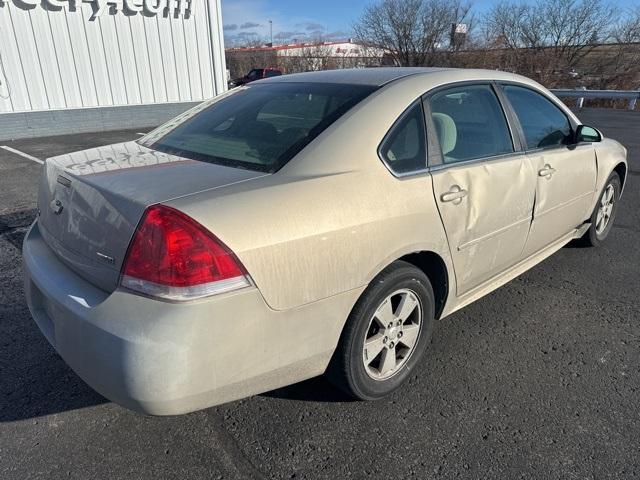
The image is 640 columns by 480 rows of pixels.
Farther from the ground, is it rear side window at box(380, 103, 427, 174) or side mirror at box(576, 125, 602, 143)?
rear side window at box(380, 103, 427, 174)

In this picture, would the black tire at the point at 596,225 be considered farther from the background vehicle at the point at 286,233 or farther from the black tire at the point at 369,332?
the black tire at the point at 369,332

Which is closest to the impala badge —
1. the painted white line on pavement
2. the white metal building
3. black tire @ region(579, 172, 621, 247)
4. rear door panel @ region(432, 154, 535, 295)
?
rear door panel @ region(432, 154, 535, 295)

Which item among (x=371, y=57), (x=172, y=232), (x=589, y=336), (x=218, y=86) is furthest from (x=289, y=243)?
(x=371, y=57)

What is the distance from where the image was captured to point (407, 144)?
2393 mm

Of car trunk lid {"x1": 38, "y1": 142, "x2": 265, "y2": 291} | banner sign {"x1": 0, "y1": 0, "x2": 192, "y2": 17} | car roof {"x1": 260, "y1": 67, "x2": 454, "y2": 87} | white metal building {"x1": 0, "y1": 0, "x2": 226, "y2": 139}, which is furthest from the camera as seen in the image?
white metal building {"x1": 0, "y1": 0, "x2": 226, "y2": 139}

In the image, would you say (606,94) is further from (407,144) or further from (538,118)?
(407,144)

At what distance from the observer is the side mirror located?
11.7 ft

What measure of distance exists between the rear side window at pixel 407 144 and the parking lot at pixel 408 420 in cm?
117

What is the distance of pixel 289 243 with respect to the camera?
184cm

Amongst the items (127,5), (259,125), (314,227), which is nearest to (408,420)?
(314,227)

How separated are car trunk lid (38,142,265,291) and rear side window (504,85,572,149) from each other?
79.2 inches

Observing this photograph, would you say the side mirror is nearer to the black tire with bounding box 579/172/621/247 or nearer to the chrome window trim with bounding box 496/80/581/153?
the chrome window trim with bounding box 496/80/581/153

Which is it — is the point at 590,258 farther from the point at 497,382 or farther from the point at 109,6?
the point at 109,6

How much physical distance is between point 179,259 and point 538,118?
276 centimetres
